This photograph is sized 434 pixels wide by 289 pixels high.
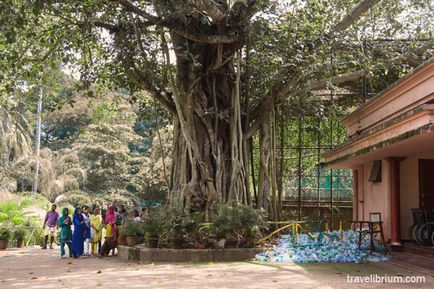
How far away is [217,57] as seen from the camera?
12.3 meters

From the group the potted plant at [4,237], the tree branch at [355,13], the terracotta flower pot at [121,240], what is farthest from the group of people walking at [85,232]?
the tree branch at [355,13]

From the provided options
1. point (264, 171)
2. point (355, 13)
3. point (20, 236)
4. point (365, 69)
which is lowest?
point (20, 236)

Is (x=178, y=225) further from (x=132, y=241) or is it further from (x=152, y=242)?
(x=132, y=241)

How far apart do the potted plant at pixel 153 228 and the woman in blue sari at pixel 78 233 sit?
1.60 metres

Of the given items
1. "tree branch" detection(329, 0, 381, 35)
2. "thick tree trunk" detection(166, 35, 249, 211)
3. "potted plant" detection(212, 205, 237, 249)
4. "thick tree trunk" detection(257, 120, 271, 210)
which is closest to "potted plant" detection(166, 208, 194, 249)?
"potted plant" detection(212, 205, 237, 249)

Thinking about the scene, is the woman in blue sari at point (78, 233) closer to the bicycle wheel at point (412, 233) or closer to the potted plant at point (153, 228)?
the potted plant at point (153, 228)

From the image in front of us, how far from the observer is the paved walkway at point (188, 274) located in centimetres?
761

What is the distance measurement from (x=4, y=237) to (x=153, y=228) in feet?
19.5

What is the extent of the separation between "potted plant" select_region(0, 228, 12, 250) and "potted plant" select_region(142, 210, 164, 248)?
18.1 ft

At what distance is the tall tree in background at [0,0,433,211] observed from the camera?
1164 cm

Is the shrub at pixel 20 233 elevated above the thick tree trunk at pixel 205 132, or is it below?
below

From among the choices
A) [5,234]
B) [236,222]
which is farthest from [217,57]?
[5,234]

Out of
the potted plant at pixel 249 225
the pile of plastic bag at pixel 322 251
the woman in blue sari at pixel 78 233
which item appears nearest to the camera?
the pile of plastic bag at pixel 322 251

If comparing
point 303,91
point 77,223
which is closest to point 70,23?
point 77,223
